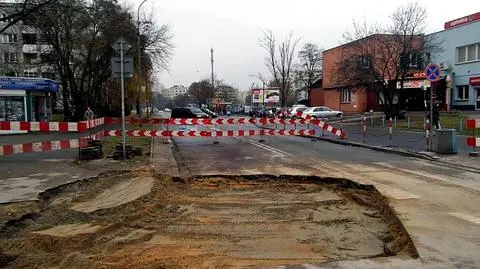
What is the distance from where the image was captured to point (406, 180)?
10.5 m

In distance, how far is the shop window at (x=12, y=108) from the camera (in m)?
30.5

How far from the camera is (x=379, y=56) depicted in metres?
39.1

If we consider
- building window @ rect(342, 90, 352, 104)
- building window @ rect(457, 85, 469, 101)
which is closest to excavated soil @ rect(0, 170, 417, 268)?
building window @ rect(457, 85, 469, 101)

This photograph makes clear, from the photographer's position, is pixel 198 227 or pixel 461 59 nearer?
pixel 198 227

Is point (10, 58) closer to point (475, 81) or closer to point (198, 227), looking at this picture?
point (475, 81)

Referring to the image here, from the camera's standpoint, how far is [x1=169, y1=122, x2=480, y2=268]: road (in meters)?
5.50

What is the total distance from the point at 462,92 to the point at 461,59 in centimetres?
316

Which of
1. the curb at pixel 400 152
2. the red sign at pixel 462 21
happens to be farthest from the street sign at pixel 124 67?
the red sign at pixel 462 21

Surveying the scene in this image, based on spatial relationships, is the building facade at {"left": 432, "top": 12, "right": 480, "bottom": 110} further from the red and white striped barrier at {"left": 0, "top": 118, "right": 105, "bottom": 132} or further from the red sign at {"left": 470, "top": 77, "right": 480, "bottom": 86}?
the red and white striped barrier at {"left": 0, "top": 118, "right": 105, "bottom": 132}

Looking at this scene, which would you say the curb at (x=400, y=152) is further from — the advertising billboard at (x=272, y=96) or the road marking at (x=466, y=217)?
the advertising billboard at (x=272, y=96)

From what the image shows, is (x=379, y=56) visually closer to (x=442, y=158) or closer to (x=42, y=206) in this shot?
(x=442, y=158)

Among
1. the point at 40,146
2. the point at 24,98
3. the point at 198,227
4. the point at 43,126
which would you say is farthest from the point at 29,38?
the point at 198,227

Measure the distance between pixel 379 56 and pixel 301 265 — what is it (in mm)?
36783

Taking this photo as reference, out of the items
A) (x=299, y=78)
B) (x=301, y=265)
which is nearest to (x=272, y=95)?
(x=299, y=78)
